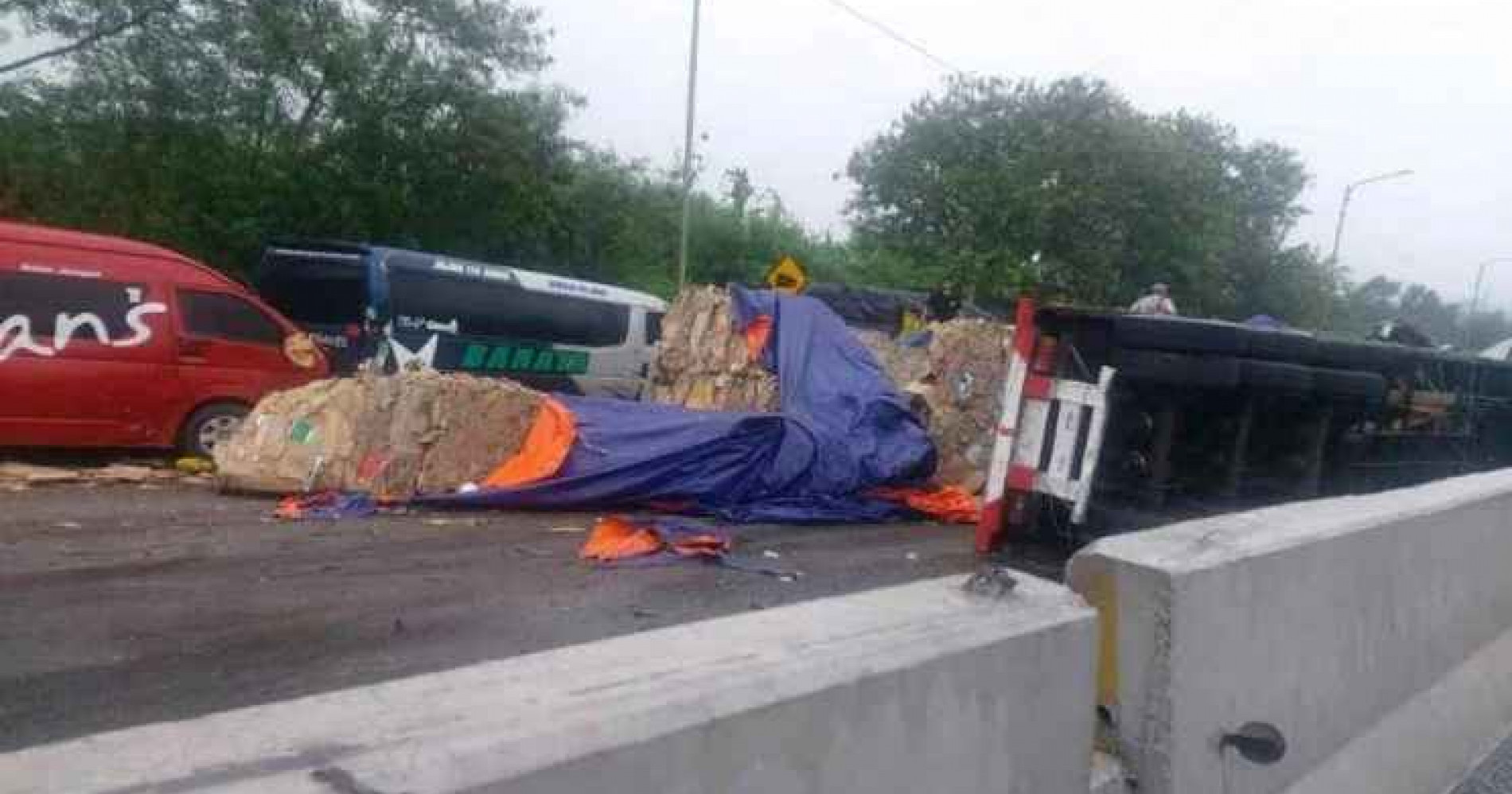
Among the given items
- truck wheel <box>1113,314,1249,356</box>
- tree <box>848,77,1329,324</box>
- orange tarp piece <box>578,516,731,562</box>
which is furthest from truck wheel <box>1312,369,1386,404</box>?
tree <box>848,77,1329,324</box>

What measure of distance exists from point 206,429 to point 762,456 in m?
5.50

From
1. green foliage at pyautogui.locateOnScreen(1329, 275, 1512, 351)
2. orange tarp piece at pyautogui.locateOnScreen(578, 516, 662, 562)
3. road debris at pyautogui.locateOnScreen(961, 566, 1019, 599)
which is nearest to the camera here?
road debris at pyautogui.locateOnScreen(961, 566, 1019, 599)

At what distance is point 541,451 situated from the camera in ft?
31.7

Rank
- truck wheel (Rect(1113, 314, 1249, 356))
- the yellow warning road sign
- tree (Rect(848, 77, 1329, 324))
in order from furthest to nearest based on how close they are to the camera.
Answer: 1. tree (Rect(848, 77, 1329, 324))
2. the yellow warning road sign
3. truck wheel (Rect(1113, 314, 1249, 356))

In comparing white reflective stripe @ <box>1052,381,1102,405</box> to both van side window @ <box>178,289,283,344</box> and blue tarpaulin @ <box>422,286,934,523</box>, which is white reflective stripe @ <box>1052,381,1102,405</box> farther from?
van side window @ <box>178,289,283,344</box>

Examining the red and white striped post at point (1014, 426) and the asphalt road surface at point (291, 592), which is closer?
the asphalt road surface at point (291, 592)

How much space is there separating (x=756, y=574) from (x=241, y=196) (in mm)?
12654

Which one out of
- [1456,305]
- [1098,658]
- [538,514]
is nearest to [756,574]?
[538,514]

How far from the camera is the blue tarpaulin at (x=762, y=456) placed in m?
9.43

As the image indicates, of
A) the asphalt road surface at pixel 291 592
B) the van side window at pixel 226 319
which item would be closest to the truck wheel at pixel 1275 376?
the asphalt road surface at pixel 291 592

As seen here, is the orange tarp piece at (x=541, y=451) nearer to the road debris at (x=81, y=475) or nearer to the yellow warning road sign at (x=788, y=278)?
the road debris at (x=81, y=475)

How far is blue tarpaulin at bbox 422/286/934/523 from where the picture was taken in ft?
30.9

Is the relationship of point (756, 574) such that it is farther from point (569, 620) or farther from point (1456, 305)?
point (1456, 305)

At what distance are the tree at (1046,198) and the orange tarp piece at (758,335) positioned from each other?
19.8 m
